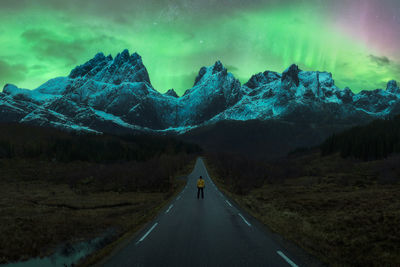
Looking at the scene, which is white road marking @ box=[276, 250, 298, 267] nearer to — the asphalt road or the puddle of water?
the asphalt road

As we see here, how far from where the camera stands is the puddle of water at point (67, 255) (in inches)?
525

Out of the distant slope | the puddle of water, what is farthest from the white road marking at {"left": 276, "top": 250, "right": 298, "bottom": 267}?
the distant slope

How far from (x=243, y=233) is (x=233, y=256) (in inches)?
142

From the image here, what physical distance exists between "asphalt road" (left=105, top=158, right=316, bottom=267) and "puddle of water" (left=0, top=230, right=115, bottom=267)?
2.55m

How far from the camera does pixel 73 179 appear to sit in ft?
222

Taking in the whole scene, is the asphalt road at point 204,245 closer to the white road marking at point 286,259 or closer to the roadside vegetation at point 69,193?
the white road marking at point 286,259

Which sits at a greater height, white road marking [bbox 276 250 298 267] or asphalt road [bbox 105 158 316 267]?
white road marking [bbox 276 250 298 267]

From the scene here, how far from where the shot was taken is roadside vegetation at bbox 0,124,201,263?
17.8 meters

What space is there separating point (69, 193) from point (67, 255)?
121ft

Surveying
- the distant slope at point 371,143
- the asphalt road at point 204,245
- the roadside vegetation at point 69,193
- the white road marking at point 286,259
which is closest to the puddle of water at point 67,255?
the roadside vegetation at point 69,193

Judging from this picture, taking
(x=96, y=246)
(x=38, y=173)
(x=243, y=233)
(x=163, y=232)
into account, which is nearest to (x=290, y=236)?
(x=243, y=233)

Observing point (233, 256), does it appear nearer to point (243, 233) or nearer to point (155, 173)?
point (243, 233)

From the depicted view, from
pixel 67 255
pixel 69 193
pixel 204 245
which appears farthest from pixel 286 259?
pixel 69 193

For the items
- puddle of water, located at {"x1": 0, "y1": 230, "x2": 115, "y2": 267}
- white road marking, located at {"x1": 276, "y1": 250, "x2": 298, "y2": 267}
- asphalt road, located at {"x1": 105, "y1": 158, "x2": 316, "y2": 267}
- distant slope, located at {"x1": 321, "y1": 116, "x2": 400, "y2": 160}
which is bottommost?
puddle of water, located at {"x1": 0, "y1": 230, "x2": 115, "y2": 267}
